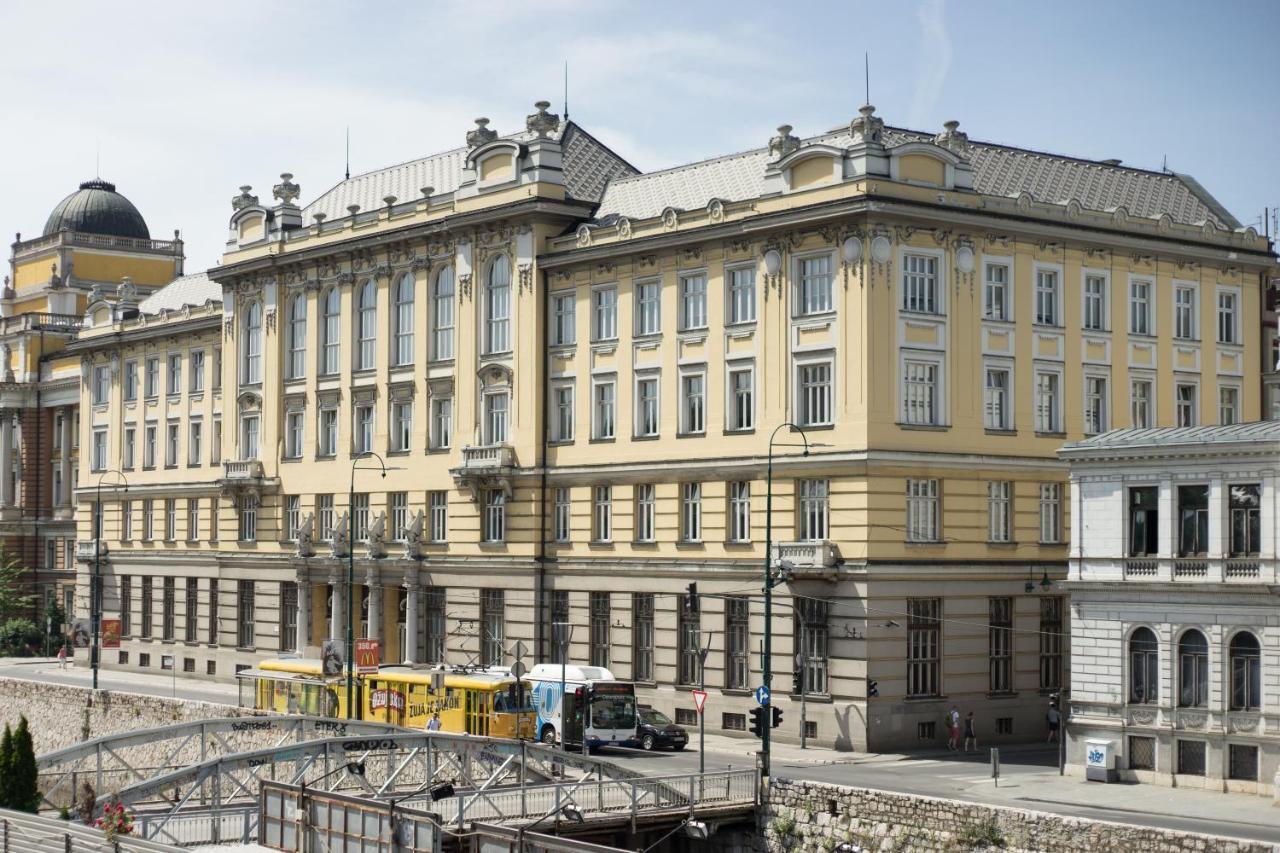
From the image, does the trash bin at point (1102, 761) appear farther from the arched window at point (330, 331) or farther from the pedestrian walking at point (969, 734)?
the arched window at point (330, 331)

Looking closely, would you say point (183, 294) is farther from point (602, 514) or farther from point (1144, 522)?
point (1144, 522)

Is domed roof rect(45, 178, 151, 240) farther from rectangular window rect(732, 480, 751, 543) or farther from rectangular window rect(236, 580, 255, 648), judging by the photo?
rectangular window rect(732, 480, 751, 543)

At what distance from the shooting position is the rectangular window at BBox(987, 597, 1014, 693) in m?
70.1

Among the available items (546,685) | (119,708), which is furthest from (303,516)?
(546,685)

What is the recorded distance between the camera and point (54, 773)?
59.8m

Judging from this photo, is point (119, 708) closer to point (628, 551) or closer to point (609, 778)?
point (628, 551)

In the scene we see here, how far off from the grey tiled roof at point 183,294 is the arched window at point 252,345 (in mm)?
9975

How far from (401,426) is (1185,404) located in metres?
33.5

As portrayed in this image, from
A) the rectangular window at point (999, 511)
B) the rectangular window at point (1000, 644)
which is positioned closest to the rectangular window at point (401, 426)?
the rectangular window at point (999, 511)

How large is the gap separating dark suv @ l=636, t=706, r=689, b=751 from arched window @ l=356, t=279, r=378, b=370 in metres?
27.8

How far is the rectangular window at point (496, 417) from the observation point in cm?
8281

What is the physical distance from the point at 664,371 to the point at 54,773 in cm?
2689

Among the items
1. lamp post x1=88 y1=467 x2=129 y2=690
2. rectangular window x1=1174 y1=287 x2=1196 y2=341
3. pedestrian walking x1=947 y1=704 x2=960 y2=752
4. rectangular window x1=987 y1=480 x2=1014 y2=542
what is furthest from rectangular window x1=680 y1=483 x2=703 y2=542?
lamp post x1=88 y1=467 x2=129 y2=690

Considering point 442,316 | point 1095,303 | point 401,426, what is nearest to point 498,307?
point 442,316
